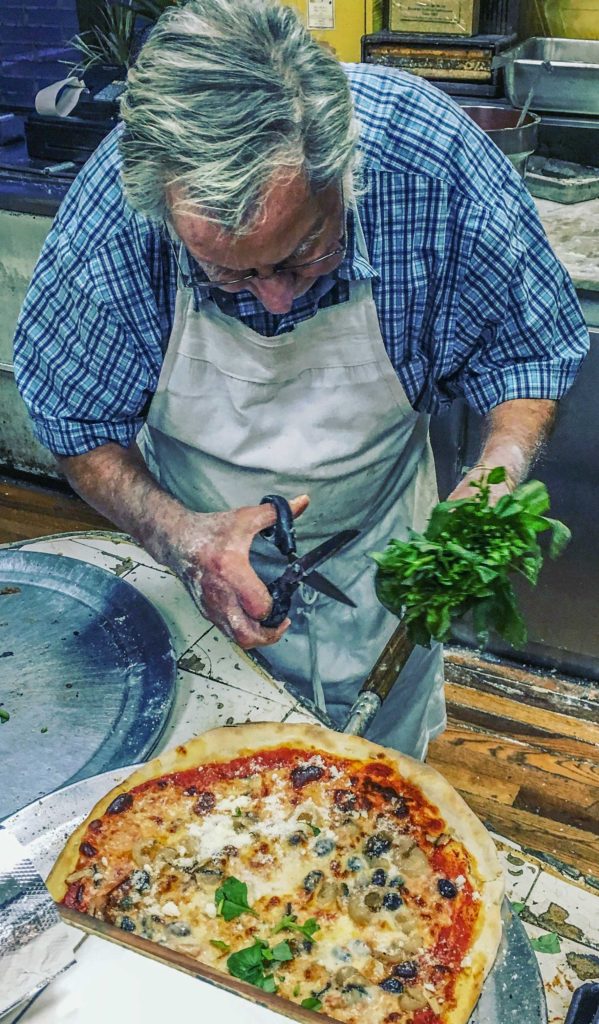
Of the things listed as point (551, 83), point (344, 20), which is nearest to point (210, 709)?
point (551, 83)

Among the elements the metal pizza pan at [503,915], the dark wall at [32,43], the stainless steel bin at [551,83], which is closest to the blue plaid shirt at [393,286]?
the metal pizza pan at [503,915]

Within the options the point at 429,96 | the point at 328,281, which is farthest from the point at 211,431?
the point at 429,96

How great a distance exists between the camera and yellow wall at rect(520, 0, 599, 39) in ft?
11.4

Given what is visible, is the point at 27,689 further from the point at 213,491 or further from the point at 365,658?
the point at 365,658

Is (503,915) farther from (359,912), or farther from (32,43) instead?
(32,43)

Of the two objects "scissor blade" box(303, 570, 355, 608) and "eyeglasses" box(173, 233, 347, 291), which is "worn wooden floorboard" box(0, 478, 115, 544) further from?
"eyeglasses" box(173, 233, 347, 291)

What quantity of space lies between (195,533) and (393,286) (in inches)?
23.0

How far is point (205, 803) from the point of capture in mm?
1491

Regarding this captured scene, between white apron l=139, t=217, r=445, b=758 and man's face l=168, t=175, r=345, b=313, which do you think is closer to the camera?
man's face l=168, t=175, r=345, b=313

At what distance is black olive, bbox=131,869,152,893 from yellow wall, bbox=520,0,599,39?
3.24m

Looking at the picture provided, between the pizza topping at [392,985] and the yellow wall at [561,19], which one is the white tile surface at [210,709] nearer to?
the pizza topping at [392,985]

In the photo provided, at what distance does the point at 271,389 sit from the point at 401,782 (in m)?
0.77

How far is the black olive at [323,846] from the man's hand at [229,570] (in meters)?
0.33

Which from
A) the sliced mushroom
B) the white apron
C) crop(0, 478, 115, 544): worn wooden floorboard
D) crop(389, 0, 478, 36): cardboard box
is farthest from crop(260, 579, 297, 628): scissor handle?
crop(0, 478, 115, 544): worn wooden floorboard
